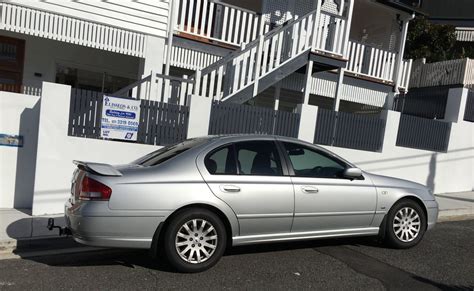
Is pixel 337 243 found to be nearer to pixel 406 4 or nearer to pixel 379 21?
pixel 406 4

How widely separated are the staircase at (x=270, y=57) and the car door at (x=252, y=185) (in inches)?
144

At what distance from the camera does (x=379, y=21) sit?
1661 centimetres

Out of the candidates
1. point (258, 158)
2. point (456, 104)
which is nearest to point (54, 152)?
point (258, 158)

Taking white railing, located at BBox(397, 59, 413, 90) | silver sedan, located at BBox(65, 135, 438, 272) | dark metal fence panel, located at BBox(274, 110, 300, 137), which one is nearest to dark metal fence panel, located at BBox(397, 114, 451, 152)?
dark metal fence panel, located at BBox(274, 110, 300, 137)

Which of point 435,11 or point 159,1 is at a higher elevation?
point 435,11

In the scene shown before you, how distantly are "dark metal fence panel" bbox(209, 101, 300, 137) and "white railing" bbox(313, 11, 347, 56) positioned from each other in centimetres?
284

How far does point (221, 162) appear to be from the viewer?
17.5 feet

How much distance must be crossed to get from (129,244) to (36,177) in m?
3.28

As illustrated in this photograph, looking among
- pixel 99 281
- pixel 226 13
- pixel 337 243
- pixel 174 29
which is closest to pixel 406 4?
pixel 226 13

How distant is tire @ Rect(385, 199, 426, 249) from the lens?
609 cm

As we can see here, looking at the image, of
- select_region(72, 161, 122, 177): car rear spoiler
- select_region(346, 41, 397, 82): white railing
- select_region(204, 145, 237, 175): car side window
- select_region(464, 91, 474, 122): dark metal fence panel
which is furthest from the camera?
select_region(346, 41, 397, 82): white railing

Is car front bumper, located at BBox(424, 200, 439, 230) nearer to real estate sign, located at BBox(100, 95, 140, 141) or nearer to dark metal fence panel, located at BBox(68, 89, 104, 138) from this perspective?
real estate sign, located at BBox(100, 95, 140, 141)

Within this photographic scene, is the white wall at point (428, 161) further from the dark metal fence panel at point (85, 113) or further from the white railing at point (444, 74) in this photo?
the dark metal fence panel at point (85, 113)

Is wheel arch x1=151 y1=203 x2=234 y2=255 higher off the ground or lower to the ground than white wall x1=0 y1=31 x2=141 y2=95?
lower
